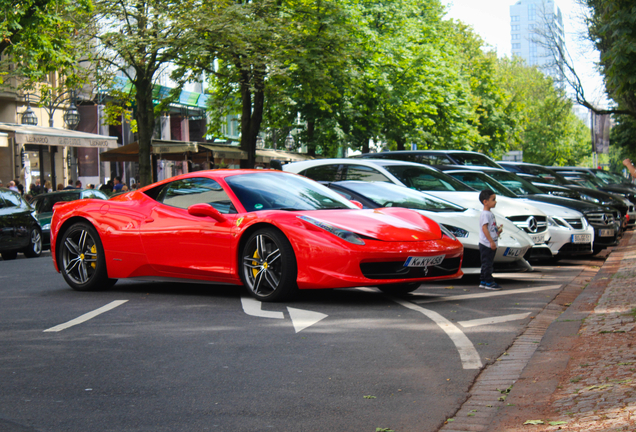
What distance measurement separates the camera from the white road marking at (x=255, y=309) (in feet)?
23.7

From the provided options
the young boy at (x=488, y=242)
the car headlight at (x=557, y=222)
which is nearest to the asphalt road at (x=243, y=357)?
the young boy at (x=488, y=242)

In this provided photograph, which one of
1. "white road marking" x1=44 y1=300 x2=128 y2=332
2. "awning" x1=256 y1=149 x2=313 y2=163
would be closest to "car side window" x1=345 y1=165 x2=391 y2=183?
"white road marking" x1=44 y1=300 x2=128 y2=332

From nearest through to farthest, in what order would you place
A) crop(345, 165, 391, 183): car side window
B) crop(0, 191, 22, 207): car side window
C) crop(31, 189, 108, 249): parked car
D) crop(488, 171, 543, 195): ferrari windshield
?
crop(345, 165, 391, 183): car side window < crop(488, 171, 543, 195): ferrari windshield < crop(0, 191, 22, 207): car side window < crop(31, 189, 108, 249): parked car

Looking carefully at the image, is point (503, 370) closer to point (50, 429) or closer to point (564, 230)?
point (50, 429)

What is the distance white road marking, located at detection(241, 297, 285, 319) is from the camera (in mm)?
7236

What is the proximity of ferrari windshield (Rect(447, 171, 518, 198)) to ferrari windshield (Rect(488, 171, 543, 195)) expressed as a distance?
122 cm

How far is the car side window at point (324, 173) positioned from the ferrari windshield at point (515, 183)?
459cm

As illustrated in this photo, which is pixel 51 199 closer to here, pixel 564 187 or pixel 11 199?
pixel 11 199

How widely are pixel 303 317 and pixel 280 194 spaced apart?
1.77 metres

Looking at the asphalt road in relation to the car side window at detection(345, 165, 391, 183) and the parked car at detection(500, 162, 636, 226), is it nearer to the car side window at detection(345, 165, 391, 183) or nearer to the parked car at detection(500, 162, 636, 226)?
the car side window at detection(345, 165, 391, 183)

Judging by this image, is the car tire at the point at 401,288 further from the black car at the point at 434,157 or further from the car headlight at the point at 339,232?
the black car at the point at 434,157

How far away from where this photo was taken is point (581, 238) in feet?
43.0

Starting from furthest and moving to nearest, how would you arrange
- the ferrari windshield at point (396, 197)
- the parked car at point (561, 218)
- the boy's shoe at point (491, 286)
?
the parked car at point (561, 218)
the ferrari windshield at point (396, 197)
the boy's shoe at point (491, 286)

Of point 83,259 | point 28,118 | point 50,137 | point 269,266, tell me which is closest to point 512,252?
point 269,266
